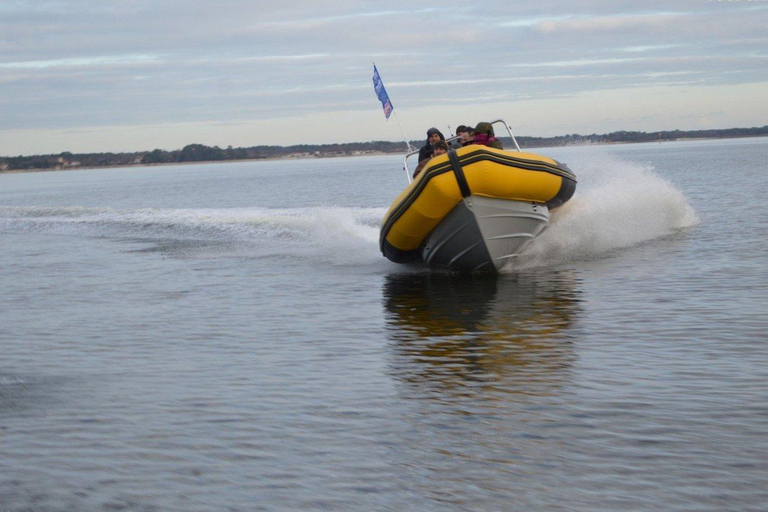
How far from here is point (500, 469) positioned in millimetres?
4895

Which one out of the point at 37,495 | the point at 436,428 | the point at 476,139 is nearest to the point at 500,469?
the point at 436,428

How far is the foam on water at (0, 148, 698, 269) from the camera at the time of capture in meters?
13.8

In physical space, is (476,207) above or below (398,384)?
above

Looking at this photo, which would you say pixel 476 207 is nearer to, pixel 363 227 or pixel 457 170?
pixel 457 170

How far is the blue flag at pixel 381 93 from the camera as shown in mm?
15250

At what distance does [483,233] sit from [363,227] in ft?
22.9

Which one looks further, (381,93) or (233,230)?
(233,230)

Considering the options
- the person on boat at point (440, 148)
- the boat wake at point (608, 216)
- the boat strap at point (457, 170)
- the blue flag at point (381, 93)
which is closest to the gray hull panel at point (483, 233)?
the boat strap at point (457, 170)

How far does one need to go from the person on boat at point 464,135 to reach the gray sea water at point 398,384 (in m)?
1.76

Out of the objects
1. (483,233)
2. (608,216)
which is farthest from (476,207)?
(608,216)

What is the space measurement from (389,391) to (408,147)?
901cm

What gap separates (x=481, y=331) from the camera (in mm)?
8727

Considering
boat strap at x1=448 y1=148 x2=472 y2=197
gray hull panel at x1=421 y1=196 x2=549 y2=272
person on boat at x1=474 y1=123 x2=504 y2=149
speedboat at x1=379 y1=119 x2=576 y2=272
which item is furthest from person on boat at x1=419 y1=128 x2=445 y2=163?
boat strap at x1=448 y1=148 x2=472 y2=197

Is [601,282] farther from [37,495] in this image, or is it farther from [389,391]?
[37,495]
